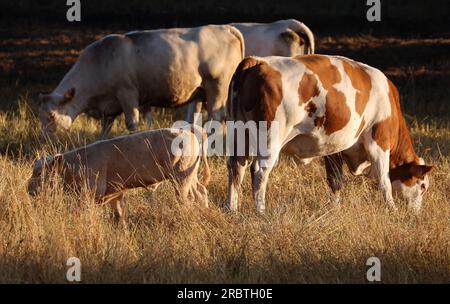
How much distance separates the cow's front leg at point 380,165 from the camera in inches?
Result: 442

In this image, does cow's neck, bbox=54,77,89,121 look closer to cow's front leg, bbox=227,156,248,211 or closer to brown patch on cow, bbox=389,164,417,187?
cow's front leg, bbox=227,156,248,211

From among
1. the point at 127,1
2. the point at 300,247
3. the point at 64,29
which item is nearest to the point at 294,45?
the point at 300,247

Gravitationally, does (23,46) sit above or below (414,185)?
above

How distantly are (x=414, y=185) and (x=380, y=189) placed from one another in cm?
41

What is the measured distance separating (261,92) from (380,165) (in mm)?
1716

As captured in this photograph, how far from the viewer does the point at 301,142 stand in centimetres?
1071

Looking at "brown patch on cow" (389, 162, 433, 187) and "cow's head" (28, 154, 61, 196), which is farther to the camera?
"brown patch on cow" (389, 162, 433, 187)

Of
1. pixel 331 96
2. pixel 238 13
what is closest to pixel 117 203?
pixel 331 96

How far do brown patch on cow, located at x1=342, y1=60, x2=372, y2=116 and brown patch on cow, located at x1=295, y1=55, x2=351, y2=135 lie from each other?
169 millimetres

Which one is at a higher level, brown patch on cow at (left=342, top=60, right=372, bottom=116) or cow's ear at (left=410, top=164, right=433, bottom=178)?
brown patch on cow at (left=342, top=60, right=372, bottom=116)

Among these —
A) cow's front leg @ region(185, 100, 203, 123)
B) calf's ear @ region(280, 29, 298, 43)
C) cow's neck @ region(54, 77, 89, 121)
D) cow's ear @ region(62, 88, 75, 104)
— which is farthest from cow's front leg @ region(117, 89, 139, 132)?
calf's ear @ region(280, 29, 298, 43)

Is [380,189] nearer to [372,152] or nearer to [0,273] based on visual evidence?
[372,152]

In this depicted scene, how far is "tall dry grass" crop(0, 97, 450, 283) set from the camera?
27.4 ft

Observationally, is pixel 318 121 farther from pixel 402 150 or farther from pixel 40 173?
pixel 40 173
